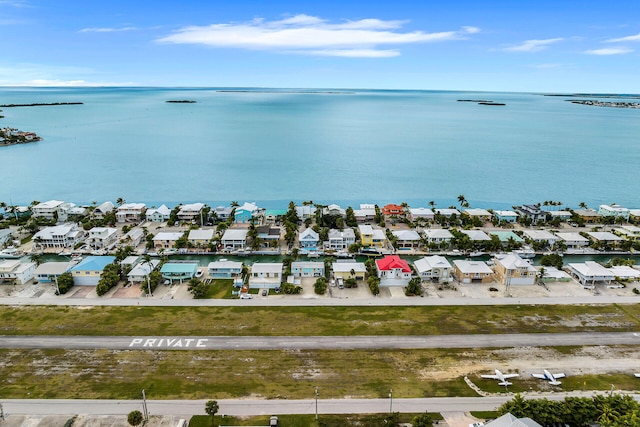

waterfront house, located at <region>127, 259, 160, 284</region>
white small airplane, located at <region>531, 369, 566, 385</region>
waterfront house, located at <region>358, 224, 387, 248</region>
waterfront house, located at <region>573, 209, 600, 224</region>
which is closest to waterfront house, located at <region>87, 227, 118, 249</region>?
waterfront house, located at <region>127, 259, 160, 284</region>

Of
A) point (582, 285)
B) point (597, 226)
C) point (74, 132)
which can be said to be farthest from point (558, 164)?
point (74, 132)

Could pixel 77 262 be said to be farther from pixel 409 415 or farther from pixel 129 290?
pixel 409 415

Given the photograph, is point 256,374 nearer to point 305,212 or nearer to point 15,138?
point 305,212

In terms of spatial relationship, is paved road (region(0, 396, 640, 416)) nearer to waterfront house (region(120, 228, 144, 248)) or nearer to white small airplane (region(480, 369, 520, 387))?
white small airplane (region(480, 369, 520, 387))

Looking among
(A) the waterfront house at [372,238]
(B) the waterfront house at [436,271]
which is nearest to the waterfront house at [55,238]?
(A) the waterfront house at [372,238]

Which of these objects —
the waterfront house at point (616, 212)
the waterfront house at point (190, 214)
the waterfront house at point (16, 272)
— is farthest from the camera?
the waterfront house at point (616, 212)

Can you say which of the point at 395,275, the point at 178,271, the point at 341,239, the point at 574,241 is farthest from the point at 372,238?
the point at 574,241

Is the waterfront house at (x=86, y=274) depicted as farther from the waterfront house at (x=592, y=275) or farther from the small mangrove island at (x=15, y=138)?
the small mangrove island at (x=15, y=138)
